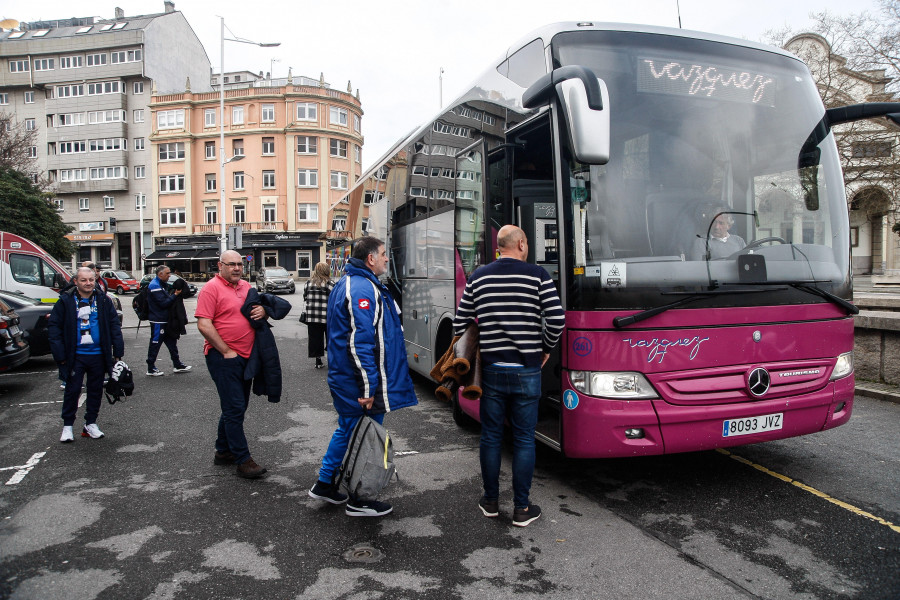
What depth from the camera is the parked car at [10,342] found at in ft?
26.7

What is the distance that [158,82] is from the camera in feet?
185

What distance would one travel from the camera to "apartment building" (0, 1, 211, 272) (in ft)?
182

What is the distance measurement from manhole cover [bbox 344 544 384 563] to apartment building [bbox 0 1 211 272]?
58.6m

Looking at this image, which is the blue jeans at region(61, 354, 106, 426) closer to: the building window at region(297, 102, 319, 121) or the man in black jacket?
the man in black jacket

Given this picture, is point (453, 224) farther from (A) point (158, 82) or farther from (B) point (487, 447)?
(A) point (158, 82)

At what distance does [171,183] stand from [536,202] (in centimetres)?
5776

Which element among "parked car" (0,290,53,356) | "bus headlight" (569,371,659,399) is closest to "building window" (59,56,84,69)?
"parked car" (0,290,53,356)

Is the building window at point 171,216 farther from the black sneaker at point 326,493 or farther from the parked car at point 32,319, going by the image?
the black sneaker at point 326,493

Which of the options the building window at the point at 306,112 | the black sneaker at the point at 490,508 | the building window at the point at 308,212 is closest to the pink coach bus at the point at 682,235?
the black sneaker at the point at 490,508

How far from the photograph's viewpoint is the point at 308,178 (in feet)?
177

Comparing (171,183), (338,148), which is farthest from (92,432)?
(171,183)

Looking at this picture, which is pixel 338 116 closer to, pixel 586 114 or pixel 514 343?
pixel 586 114

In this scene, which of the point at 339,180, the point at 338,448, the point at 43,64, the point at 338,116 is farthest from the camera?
the point at 43,64

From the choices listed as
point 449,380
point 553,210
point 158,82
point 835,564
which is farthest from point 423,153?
point 158,82
